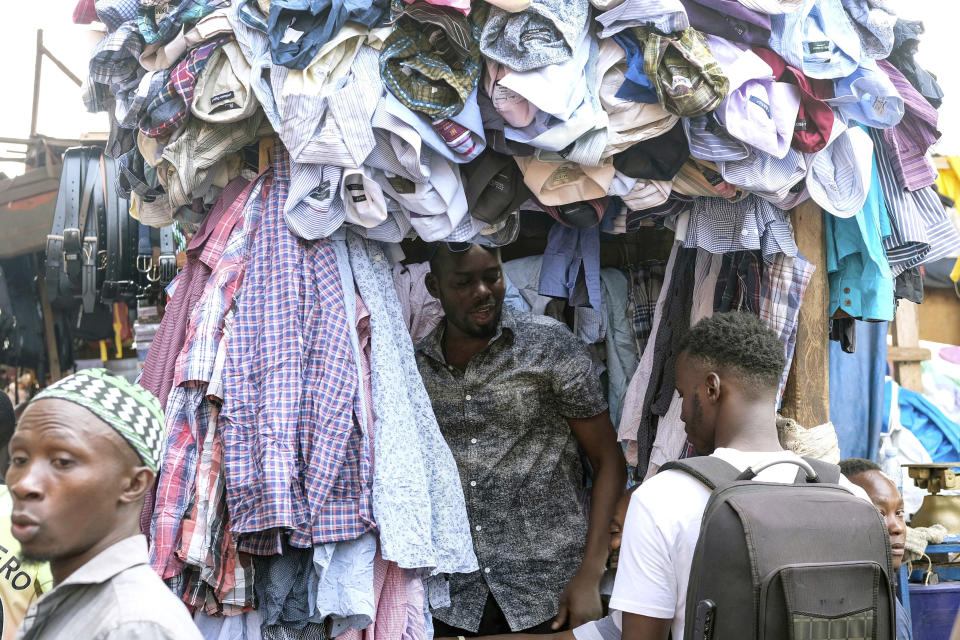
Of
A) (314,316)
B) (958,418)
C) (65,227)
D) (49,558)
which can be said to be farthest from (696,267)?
(958,418)

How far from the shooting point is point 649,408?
11.7 ft


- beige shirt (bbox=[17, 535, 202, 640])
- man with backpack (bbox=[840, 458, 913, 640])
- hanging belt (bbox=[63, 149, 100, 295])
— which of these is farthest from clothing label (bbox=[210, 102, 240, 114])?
hanging belt (bbox=[63, 149, 100, 295])

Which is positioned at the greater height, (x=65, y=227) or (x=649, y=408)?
(x=65, y=227)

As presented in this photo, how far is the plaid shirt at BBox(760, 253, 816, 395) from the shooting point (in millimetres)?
3279

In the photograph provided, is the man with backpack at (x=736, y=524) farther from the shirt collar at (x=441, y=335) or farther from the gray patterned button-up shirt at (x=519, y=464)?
the shirt collar at (x=441, y=335)

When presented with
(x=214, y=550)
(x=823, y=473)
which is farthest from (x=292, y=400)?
(x=823, y=473)

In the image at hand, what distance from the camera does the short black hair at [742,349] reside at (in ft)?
7.63

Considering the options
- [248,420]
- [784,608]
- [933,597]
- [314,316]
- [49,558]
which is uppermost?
[314,316]

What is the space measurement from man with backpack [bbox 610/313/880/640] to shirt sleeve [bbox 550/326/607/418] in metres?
1.17

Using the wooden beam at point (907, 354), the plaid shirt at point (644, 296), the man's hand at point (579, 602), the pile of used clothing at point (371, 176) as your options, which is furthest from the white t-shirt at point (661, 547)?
the wooden beam at point (907, 354)

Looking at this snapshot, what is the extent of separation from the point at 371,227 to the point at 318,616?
46.3 inches

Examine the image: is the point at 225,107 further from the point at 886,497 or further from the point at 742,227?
the point at 886,497

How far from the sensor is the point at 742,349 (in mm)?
2330

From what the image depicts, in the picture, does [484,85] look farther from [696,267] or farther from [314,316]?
[696,267]
